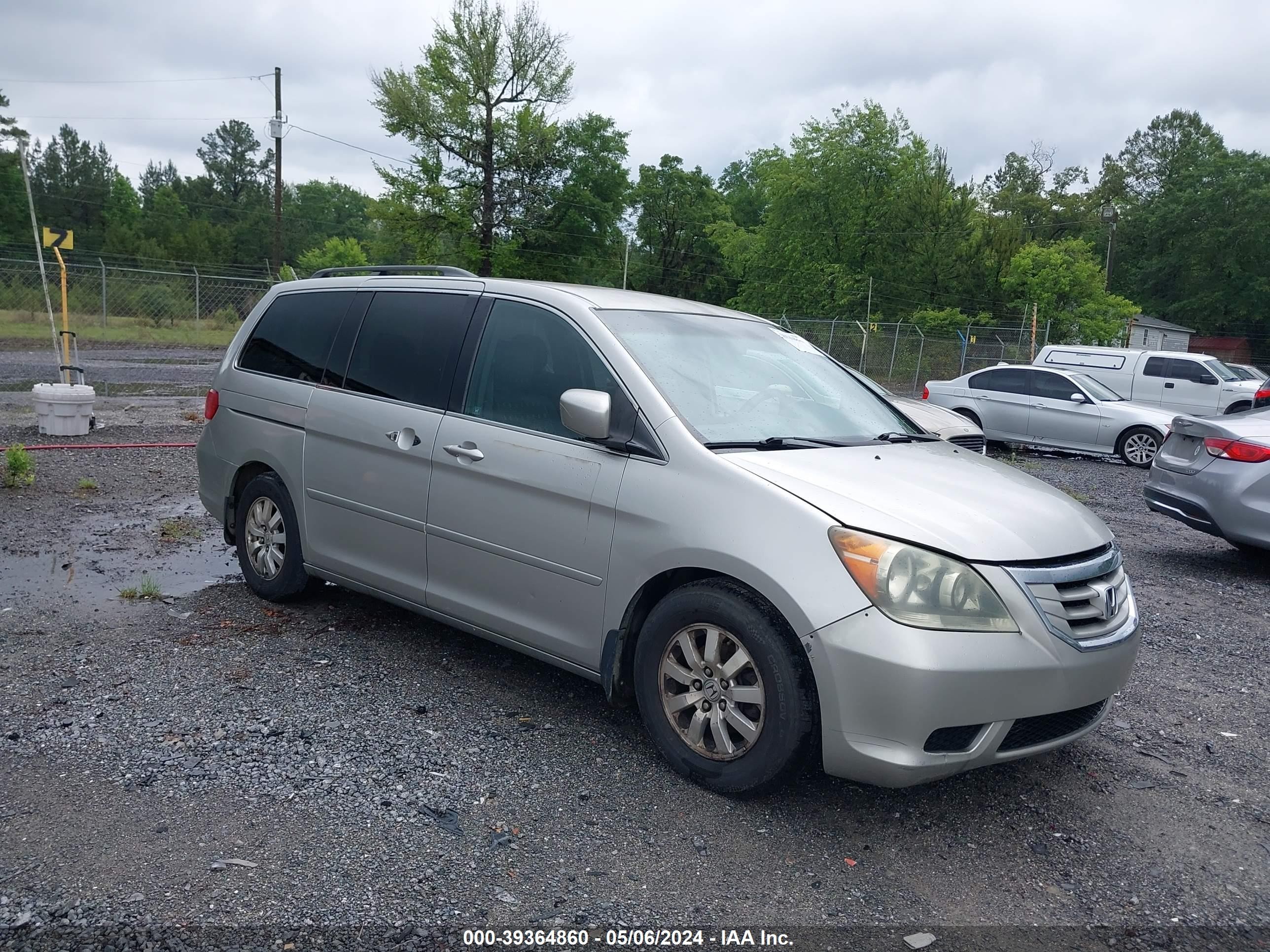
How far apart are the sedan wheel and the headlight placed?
44.5 ft

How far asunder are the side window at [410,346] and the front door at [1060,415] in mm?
13432

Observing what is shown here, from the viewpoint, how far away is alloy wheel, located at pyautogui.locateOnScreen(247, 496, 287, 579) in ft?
18.0

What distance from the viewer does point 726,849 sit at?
324 centimetres

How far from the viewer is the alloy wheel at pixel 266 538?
5.48 meters

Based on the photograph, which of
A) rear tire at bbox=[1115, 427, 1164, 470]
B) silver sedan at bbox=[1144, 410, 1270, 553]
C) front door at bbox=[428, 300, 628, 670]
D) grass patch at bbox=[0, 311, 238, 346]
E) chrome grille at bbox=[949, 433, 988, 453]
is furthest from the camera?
grass patch at bbox=[0, 311, 238, 346]

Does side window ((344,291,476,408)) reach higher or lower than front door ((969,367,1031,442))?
higher

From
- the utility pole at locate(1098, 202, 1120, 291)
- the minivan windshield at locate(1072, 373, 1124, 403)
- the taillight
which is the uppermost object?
the utility pole at locate(1098, 202, 1120, 291)

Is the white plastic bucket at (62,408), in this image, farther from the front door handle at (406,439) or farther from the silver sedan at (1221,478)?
the silver sedan at (1221,478)

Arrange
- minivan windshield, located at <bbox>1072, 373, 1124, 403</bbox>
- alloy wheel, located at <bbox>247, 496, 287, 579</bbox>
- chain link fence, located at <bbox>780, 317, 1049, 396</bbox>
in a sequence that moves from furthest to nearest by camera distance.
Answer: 1. chain link fence, located at <bbox>780, 317, 1049, 396</bbox>
2. minivan windshield, located at <bbox>1072, 373, 1124, 403</bbox>
3. alloy wheel, located at <bbox>247, 496, 287, 579</bbox>

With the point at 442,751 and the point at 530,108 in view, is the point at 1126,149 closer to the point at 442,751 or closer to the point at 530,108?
the point at 530,108

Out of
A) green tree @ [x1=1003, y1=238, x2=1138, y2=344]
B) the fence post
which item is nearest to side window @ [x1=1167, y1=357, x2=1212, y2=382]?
the fence post

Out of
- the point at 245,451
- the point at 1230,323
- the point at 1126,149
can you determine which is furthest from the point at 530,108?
the point at 1126,149

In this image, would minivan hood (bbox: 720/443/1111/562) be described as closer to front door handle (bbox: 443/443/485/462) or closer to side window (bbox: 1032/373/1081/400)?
front door handle (bbox: 443/443/485/462)

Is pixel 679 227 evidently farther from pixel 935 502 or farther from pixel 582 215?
pixel 935 502
